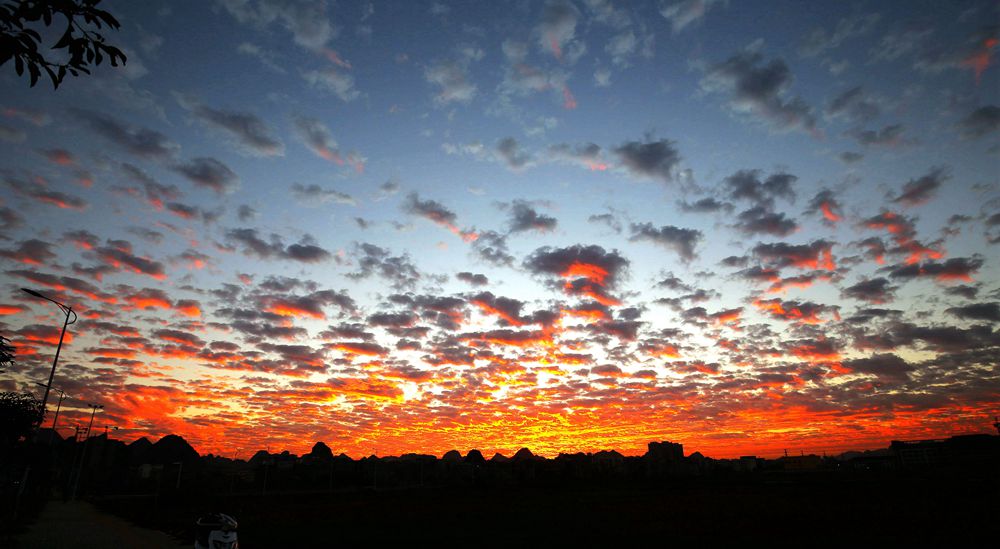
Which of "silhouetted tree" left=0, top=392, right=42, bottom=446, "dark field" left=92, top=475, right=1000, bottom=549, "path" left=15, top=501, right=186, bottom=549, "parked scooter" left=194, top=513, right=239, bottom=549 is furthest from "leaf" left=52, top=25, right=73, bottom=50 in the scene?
"silhouetted tree" left=0, top=392, right=42, bottom=446

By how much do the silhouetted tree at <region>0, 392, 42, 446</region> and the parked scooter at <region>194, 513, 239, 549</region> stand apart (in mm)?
44941

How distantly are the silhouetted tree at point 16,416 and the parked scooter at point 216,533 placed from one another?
44.9 meters

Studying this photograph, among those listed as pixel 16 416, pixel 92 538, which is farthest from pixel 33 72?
pixel 16 416

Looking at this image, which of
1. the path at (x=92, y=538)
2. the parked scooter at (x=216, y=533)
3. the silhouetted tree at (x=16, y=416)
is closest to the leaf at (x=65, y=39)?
the parked scooter at (x=216, y=533)

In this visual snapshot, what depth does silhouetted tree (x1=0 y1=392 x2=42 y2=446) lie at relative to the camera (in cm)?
4940

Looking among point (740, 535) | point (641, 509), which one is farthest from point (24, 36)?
point (641, 509)

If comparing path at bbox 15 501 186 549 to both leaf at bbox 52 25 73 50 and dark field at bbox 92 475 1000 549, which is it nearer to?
dark field at bbox 92 475 1000 549

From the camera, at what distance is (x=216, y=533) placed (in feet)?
51.7

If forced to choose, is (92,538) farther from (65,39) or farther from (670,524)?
(670,524)

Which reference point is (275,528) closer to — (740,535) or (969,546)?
(740,535)

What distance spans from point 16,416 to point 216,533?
5117cm

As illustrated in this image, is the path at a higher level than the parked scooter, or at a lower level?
lower

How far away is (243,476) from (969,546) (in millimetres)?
181113

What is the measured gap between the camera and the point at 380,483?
584 feet
